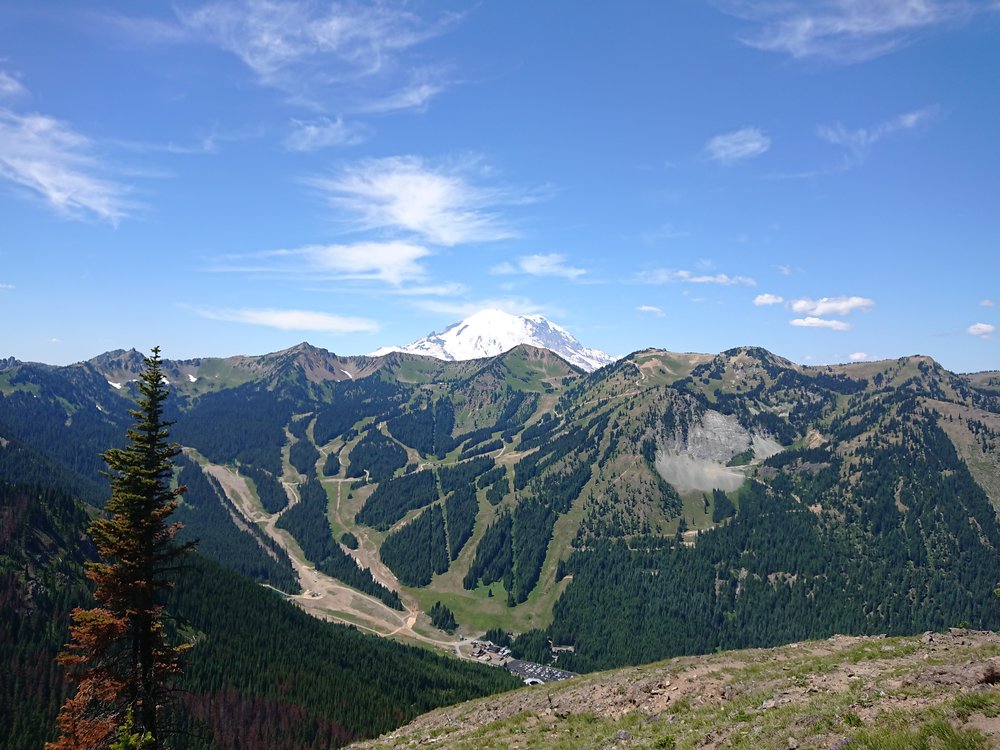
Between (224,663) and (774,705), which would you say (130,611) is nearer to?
(774,705)

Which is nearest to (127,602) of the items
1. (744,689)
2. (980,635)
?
(744,689)

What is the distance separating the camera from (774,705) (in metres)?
28.3

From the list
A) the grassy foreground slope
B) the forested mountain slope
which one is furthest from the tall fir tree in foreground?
the forested mountain slope

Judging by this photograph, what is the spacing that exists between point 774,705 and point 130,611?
115 ft

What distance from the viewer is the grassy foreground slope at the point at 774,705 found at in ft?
62.1

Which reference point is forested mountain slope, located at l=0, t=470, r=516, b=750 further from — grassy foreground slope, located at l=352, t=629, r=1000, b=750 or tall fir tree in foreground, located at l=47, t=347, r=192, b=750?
grassy foreground slope, located at l=352, t=629, r=1000, b=750

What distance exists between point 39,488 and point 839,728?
243m

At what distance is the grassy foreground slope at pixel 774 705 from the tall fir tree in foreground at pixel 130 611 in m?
19.7

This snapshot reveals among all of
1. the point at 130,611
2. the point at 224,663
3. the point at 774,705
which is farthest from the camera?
the point at 224,663

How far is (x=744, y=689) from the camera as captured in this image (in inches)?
1363

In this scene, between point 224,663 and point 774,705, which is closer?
point 774,705

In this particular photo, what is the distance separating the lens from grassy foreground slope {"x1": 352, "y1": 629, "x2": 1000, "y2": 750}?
62.1ft

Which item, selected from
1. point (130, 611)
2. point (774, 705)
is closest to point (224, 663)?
→ point (130, 611)

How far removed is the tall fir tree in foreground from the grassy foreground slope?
19675 millimetres
